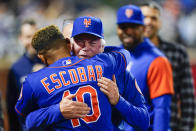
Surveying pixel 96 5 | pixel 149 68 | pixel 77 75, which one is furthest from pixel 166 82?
pixel 96 5

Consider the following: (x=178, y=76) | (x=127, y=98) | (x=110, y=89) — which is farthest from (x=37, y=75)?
(x=178, y=76)

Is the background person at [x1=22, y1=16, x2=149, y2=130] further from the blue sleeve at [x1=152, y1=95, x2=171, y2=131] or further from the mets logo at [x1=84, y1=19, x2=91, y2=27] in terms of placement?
the blue sleeve at [x1=152, y1=95, x2=171, y2=131]

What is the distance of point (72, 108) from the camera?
2760mm

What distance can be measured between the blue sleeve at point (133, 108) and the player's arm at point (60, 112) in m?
0.27

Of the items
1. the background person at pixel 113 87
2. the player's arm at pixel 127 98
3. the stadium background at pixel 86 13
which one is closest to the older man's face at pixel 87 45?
the background person at pixel 113 87

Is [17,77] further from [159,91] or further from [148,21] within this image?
[159,91]

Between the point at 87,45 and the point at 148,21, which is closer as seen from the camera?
the point at 87,45

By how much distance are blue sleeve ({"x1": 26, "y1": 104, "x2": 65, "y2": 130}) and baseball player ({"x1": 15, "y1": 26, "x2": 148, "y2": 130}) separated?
0.04 ft

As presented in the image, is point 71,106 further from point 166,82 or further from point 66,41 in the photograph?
point 166,82

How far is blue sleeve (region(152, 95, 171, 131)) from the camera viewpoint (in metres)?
3.98

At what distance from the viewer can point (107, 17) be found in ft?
43.3

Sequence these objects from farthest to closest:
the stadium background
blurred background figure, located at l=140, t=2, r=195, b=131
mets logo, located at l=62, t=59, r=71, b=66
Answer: the stadium background < blurred background figure, located at l=140, t=2, r=195, b=131 < mets logo, located at l=62, t=59, r=71, b=66

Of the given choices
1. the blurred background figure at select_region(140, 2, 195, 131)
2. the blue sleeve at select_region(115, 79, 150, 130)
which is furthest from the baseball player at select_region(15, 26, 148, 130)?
the blurred background figure at select_region(140, 2, 195, 131)

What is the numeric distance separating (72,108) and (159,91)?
1.48m
